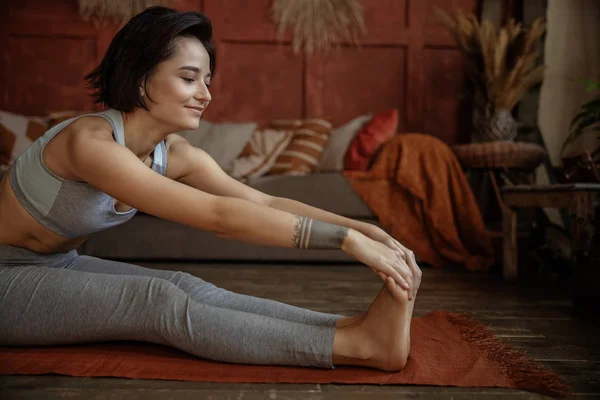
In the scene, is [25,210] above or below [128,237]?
above

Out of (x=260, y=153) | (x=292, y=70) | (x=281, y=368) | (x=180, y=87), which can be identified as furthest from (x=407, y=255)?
(x=292, y=70)

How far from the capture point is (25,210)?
1.30 meters

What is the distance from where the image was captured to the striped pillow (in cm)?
343

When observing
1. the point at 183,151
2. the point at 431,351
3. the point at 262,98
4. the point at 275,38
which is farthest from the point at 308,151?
the point at 431,351

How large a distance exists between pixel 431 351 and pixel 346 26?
330 centimetres

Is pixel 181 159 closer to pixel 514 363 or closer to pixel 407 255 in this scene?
pixel 407 255

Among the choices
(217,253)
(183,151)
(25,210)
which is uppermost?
(183,151)

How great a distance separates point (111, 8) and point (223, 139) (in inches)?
59.9

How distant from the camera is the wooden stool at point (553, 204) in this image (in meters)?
2.16

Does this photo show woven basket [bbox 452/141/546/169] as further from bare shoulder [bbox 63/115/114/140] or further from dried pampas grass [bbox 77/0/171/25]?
dried pampas grass [bbox 77/0/171/25]

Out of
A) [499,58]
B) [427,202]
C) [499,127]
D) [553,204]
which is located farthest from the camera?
[499,127]

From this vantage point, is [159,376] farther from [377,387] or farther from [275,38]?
[275,38]

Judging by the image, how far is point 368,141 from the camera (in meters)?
3.34

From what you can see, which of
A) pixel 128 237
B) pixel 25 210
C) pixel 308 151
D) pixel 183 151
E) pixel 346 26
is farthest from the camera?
pixel 346 26
